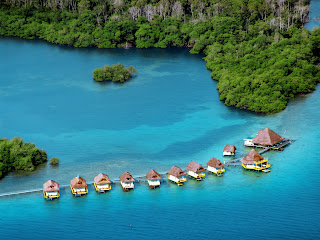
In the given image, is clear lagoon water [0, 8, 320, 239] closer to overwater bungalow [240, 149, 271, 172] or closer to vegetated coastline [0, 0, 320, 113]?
overwater bungalow [240, 149, 271, 172]

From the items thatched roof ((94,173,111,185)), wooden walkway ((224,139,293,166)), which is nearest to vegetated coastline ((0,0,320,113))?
wooden walkway ((224,139,293,166))

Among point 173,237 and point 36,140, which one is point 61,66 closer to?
point 36,140

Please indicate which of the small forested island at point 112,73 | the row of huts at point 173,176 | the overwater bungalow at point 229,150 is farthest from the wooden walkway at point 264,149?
the small forested island at point 112,73

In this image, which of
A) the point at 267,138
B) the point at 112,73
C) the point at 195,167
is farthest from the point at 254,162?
the point at 112,73

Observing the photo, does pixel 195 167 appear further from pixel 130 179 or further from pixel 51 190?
pixel 51 190

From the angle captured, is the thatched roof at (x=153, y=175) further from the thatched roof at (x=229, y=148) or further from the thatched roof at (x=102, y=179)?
the thatched roof at (x=229, y=148)

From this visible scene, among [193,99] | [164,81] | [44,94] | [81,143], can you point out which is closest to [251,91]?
[193,99]
